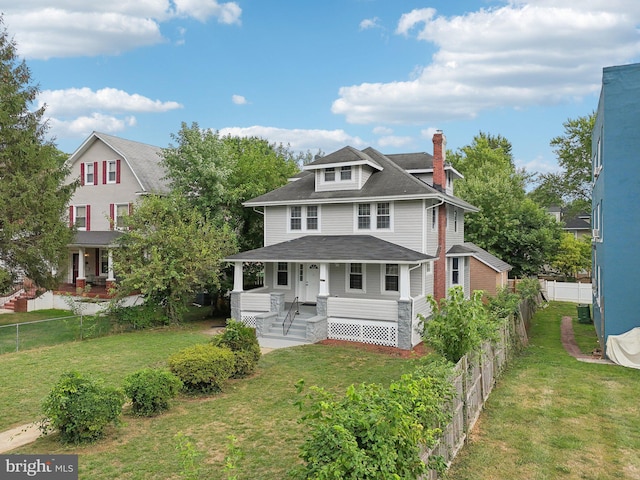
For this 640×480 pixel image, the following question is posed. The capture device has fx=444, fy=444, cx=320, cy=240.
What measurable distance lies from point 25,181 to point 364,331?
1508 centimetres

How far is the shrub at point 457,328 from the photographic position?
852cm

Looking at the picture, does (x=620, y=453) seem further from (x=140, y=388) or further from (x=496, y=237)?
(x=496, y=237)

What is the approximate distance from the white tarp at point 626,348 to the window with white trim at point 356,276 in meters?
9.30

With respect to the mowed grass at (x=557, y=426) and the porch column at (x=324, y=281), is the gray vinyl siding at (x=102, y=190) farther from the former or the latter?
the mowed grass at (x=557, y=426)

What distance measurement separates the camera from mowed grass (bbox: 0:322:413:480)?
7.01 m

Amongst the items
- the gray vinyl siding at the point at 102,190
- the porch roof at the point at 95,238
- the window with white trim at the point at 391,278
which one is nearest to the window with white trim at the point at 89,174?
the gray vinyl siding at the point at 102,190

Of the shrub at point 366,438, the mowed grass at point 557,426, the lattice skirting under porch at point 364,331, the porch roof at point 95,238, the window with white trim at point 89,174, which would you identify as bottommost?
the mowed grass at point 557,426

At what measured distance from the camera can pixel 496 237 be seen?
3228cm

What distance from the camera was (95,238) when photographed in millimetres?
26578

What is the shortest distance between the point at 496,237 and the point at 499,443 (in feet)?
87.3

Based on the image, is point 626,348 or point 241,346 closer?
point 241,346

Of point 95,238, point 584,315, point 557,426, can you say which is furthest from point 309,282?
point 95,238

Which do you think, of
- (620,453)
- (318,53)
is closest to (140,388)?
(620,453)

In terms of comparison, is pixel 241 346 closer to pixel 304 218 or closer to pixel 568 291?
pixel 304 218
